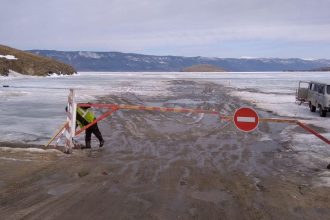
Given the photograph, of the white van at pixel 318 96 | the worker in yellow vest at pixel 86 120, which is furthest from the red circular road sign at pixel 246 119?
the white van at pixel 318 96

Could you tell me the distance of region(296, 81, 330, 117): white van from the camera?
69.0ft

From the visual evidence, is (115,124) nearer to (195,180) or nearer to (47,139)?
(47,139)

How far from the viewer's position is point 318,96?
22484 millimetres

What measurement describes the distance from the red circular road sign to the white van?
12.4 metres

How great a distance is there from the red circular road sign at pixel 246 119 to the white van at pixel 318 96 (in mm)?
12384

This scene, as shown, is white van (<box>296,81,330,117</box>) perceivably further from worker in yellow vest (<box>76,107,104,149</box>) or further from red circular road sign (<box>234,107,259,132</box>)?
worker in yellow vest (<box>76,107,104,149</box>)

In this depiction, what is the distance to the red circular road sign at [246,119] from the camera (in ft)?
32.0

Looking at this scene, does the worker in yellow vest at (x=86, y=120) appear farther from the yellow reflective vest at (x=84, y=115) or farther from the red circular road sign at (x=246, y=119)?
the red circular road sign at (x=246, y=119)

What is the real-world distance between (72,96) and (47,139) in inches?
95.7

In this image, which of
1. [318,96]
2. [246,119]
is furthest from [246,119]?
[318,96]

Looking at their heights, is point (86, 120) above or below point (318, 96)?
above

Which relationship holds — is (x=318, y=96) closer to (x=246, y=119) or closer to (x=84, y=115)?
(x=246, y=119)

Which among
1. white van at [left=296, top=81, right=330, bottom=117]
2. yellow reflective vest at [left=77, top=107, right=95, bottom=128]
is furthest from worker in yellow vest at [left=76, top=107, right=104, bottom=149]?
white van at [left=296, top=81, right=330, bottom=117]

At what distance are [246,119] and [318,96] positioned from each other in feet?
46.4
